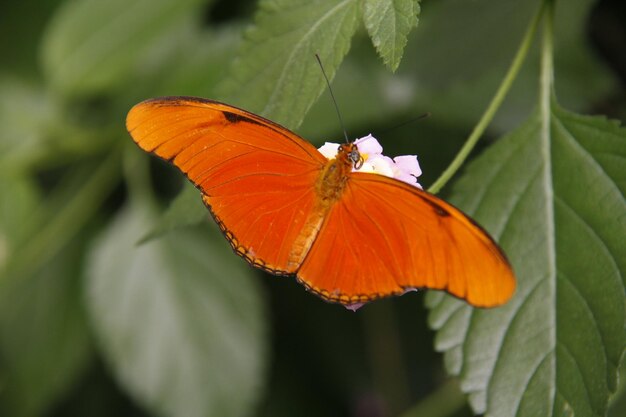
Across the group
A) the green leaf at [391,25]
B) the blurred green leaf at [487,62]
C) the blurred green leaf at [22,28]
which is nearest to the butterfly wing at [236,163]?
the green leaf at [391,25]

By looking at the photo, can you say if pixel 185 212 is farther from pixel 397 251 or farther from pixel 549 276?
pixel 549 276

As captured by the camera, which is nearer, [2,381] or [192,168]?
→ [192,168]

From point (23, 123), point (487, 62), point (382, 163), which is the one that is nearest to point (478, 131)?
→ point (382, 163)

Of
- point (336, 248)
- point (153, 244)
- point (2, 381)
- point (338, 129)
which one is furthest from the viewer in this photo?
point (2, 381)

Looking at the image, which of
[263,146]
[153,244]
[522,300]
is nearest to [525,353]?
[522,300]

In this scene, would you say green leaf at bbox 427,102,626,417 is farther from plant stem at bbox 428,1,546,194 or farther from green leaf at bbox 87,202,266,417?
green leaf at bbox 87,202,266,417

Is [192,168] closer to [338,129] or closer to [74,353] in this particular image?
[338,129]

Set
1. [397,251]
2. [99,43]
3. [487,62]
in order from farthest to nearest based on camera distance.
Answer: [99,43]
[487,62]
[397,251]
